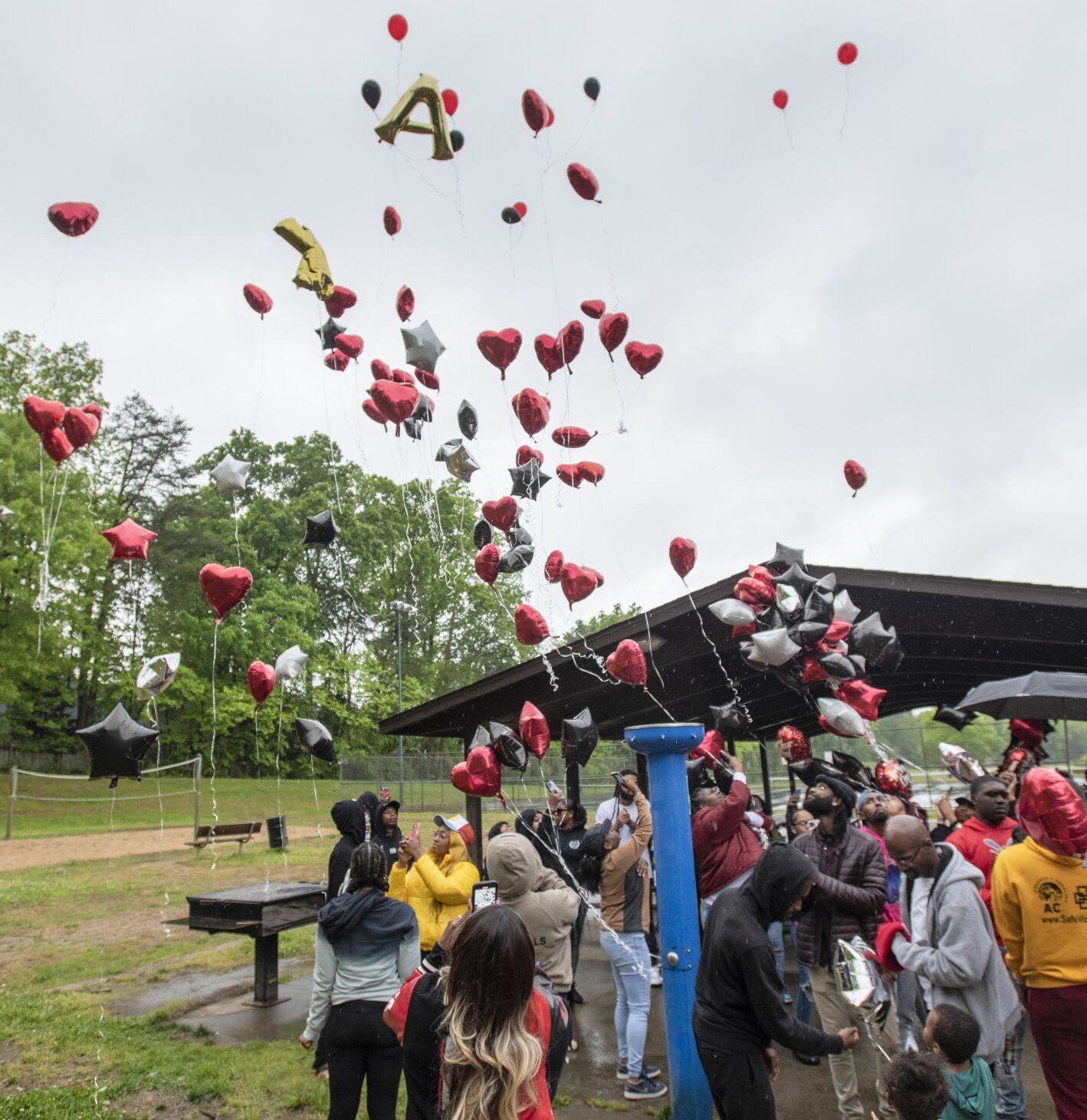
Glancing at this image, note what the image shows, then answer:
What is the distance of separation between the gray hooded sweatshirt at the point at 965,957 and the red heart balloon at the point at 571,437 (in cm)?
509

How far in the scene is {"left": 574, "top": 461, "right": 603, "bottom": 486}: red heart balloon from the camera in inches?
305

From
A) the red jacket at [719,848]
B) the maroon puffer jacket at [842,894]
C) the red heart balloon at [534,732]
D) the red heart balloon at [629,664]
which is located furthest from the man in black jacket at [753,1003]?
the red heart balloon at [534,732]

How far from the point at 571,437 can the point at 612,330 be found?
1095mm

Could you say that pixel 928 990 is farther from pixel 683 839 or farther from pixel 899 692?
pixel 899 692

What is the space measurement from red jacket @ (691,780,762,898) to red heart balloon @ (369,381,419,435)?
4.01 meters

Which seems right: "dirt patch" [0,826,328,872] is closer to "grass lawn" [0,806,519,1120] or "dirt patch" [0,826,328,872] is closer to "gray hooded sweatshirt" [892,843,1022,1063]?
"grass lawn" [0,806,519,1120]

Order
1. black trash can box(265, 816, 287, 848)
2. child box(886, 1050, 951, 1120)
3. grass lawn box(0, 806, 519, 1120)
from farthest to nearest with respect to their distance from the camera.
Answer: black trash can box(265, 816, 287, 848)
grass lawn box(0, 806, 519, 1120)
child box(886, 1050, 951, 1120)

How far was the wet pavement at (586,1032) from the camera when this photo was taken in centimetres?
459

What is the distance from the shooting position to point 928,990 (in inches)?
133

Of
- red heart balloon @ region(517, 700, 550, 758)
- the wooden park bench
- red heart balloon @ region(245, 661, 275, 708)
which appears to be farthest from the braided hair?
the wooden park bench

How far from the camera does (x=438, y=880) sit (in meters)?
4.72

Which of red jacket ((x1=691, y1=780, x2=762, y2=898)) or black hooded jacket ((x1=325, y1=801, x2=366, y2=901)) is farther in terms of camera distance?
black hooded jacket ((x1=325, y1=801, x2=366, y2=901))

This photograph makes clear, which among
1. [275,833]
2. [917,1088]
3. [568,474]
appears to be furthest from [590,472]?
[275,833]

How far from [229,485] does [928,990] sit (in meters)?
6.38
